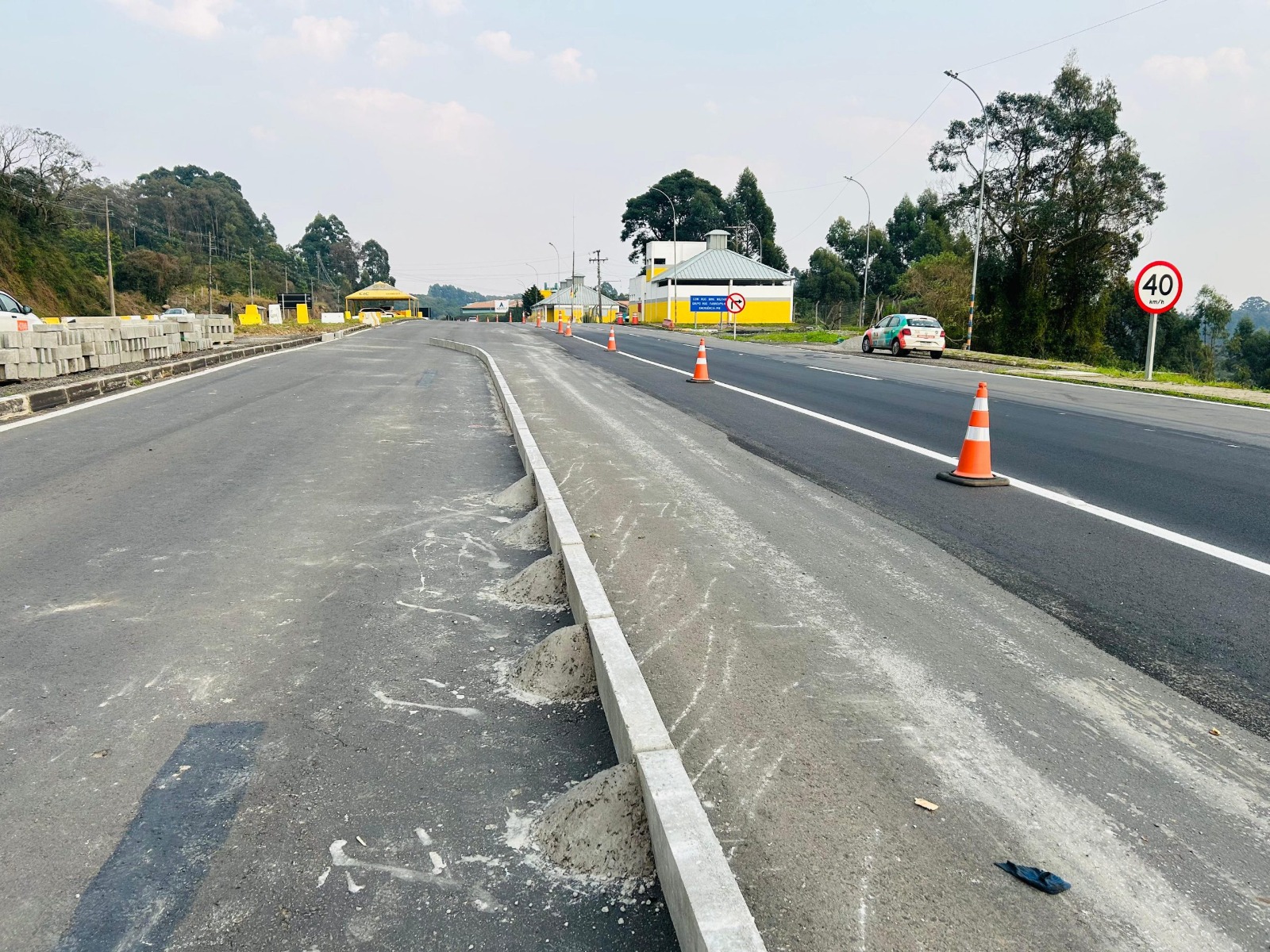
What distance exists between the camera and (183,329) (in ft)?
75.7

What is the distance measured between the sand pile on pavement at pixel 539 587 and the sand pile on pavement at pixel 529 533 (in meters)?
0.77

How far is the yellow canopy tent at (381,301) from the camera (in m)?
114

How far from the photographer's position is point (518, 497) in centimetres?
742

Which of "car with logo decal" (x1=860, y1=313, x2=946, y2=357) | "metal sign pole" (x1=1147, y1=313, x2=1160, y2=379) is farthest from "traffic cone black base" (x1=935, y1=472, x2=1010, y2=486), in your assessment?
"car with logo decal" (x1=860, y1=313, x2=946, y2=357)

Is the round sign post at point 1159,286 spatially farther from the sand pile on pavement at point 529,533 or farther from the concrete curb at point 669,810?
the concrete curb at point 669,810

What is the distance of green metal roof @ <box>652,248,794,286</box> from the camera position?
87.1 metres

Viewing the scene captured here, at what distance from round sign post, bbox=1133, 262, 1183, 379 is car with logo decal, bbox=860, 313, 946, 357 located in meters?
10.0

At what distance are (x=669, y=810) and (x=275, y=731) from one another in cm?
171

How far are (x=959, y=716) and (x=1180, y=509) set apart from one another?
4661 millimetres

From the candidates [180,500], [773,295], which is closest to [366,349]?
[180,500]

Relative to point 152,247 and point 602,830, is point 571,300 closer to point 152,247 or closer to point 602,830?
point 152,247

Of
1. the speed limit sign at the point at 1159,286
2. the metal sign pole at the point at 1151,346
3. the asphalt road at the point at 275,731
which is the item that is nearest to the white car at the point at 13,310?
the asphalt road at the point at 275,731

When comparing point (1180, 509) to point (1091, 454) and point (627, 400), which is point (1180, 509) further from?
point (627, 400)


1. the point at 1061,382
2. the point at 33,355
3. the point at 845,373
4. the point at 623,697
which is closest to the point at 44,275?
the point at 33,355
